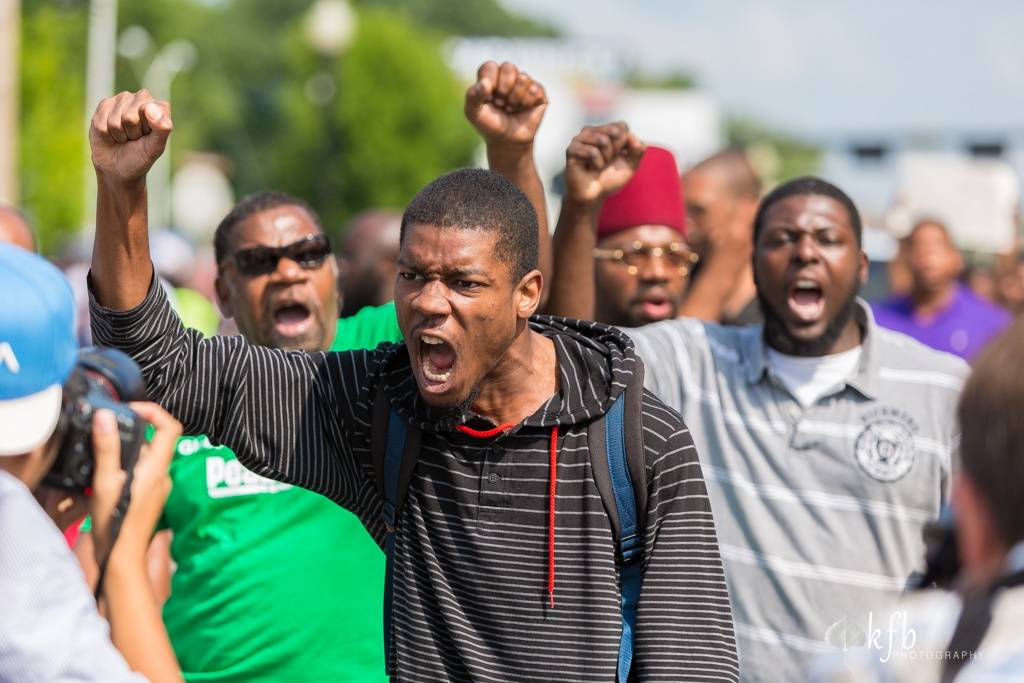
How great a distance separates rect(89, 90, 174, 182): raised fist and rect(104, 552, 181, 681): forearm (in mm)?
1094

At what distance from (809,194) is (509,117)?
1404 mm

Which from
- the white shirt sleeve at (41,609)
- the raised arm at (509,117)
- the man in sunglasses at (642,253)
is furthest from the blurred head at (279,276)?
the white shirt sleeve at (41,609)

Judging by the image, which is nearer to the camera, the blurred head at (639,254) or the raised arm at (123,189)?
the raised arm at (123,189)

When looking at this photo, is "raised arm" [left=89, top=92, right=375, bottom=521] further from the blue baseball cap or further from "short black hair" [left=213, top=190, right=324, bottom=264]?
"short black hair" [left=213, top=190, right=324, bottom=264]

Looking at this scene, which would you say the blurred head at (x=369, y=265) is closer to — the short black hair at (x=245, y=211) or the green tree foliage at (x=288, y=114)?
the short black hair at (x=245, y=211)

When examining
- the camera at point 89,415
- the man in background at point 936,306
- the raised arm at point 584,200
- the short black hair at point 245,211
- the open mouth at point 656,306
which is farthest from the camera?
the man in background at point 936,306

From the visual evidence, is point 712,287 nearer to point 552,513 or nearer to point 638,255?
point 638,255

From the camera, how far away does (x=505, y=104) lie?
162 inches

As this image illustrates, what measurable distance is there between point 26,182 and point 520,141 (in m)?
24.8

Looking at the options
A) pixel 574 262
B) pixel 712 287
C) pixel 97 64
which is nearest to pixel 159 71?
pixel 97 64

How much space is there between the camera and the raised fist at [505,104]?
4.04 meters

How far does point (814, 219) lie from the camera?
198 inches

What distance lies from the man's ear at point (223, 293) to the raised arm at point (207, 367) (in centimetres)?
164

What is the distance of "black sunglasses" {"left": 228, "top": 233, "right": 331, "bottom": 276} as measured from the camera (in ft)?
17.0
